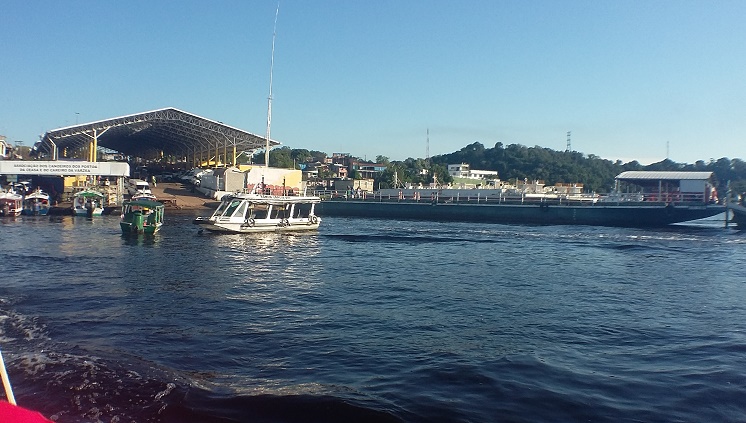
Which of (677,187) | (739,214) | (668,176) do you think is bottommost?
(739,214)

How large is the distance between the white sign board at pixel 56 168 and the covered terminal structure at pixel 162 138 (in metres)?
5.30

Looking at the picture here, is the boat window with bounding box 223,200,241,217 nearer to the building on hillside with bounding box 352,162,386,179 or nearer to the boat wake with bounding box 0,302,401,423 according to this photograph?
the boat wake with bounding box 0,302,401,423

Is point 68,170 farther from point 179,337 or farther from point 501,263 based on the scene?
point 179,337

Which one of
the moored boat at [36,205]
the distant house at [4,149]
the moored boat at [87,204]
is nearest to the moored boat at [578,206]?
the moored boat at [87,204]

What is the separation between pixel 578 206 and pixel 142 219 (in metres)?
33.2

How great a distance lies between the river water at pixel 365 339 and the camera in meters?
6.62

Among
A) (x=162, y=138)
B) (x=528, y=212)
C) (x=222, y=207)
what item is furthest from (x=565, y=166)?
(x=222, y=207)

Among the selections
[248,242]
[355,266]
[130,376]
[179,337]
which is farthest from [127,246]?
[130,376]

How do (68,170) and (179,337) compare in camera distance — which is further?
(68,170)

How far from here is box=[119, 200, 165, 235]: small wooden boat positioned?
2595 centimetres

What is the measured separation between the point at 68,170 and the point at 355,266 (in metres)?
34.3

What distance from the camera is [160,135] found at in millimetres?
61062

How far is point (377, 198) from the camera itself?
57969mm

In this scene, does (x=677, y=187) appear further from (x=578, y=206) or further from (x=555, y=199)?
(x=555, y=199)
